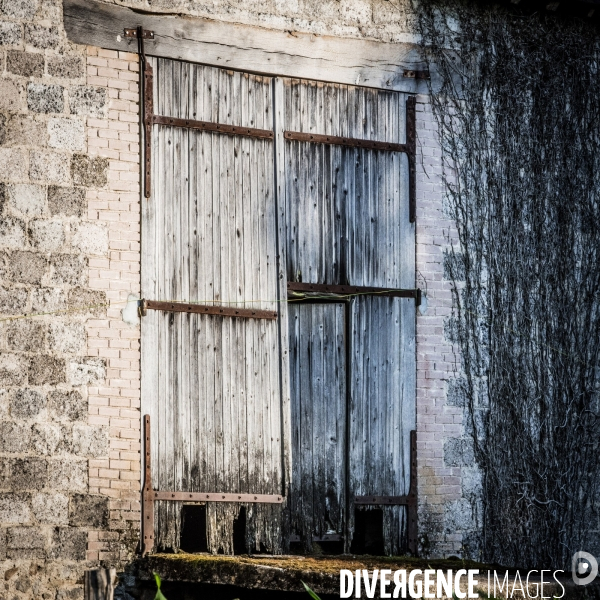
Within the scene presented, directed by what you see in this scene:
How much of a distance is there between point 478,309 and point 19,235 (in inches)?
139

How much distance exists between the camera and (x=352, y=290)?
7.84 m

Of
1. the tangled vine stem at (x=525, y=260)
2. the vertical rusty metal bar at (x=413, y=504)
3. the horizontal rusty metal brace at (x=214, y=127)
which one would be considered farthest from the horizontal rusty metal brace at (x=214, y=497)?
the horizontal rusty metal brace at (x=214, y=127)

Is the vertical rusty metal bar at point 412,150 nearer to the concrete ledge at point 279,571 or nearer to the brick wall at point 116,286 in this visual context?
the brick wall at point 116,286

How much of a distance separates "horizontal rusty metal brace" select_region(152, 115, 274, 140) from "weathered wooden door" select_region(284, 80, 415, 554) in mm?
221

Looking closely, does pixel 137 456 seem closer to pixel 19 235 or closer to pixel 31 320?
pixel 31 320

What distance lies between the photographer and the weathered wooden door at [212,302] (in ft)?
23.9

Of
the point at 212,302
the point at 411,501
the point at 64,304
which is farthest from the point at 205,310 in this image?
the point at 411,501

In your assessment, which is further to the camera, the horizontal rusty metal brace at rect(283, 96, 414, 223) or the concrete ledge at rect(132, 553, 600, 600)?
the horizontal rusty metal brace at rect(283, 96, 414, 223)

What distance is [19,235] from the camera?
23.1ft

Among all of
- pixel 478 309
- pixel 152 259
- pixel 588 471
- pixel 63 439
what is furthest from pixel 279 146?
pixel 588 471
